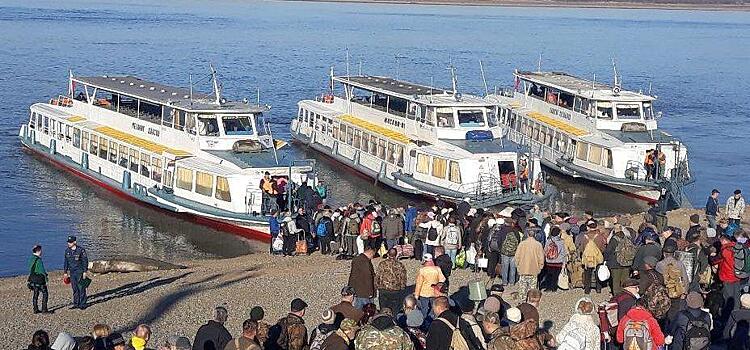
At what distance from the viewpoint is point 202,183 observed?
34.6 metres

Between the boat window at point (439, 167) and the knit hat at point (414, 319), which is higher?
the knit hat at point (414, 319)

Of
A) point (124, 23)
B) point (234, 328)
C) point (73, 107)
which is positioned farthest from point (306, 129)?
point (124, 23)

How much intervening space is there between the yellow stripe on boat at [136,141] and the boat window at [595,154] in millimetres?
14876

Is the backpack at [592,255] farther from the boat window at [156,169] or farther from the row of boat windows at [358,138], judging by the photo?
the row of boat windows at [358,138]

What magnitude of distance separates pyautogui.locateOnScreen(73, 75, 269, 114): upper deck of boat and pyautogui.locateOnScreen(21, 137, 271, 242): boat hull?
3030mm

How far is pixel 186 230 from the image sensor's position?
35312 millimetres

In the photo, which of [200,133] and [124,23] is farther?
[124,23]

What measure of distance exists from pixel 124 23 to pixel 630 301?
135 m

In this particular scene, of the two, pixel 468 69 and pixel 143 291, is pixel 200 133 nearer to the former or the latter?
pixel 143 291

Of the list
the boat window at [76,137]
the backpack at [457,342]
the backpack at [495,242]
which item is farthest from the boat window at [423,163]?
the backpack at [457,342]

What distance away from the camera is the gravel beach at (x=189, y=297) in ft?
64.2

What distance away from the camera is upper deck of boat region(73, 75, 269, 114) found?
119ft

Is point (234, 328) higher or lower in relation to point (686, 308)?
lower

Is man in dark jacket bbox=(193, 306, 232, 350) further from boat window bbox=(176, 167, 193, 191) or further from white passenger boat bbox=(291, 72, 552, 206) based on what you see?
white passenger boat bbox=(291, 72, 552, 206)
